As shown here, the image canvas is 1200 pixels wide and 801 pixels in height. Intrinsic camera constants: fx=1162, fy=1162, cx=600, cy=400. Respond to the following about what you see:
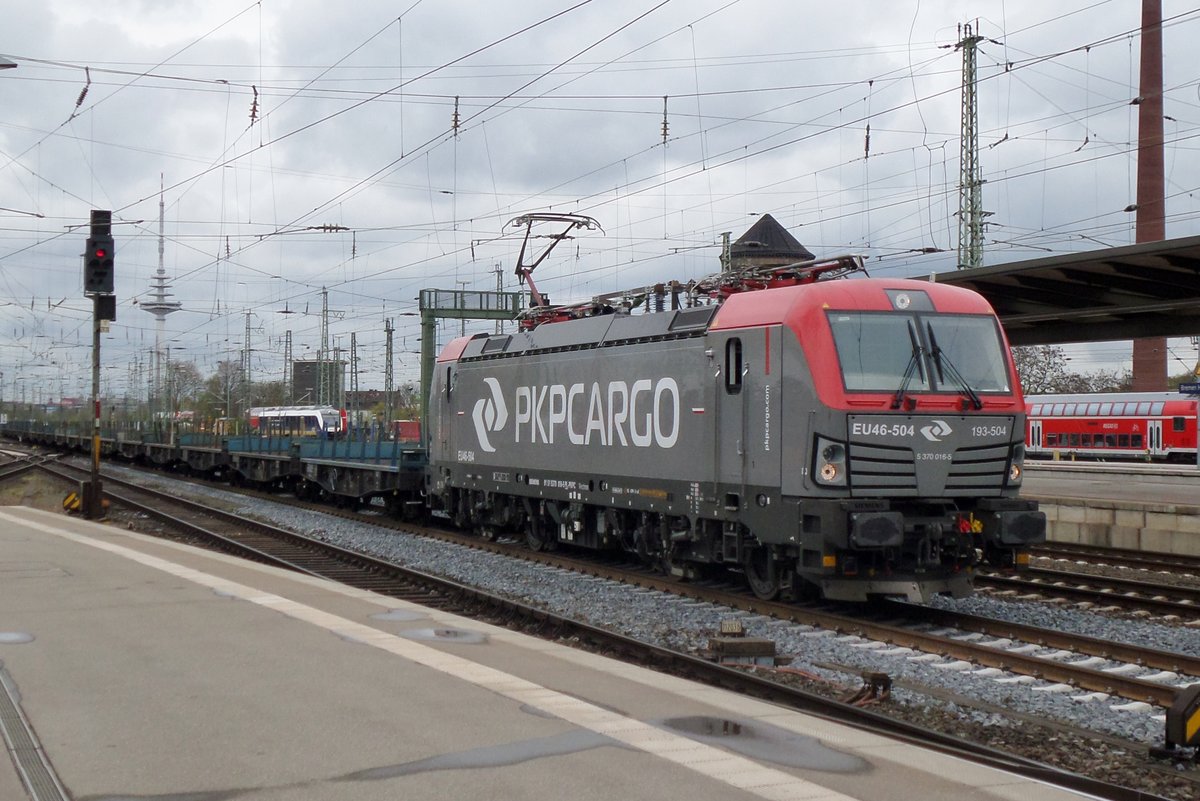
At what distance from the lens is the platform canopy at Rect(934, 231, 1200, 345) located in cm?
1474

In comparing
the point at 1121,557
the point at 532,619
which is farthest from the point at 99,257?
the point at 1121,557

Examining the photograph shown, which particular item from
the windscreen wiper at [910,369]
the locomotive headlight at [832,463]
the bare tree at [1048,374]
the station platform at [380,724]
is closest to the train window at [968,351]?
the windscreen wiper at [910,369]

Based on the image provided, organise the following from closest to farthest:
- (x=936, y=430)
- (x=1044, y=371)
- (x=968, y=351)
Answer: (x=936, y=430)
(x=968, y=351)
(x=1044, y=371)

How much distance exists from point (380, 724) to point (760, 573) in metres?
7.20

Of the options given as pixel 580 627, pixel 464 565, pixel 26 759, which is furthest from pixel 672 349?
pixel 26 759

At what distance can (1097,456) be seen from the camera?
4966 centimetres

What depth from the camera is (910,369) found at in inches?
459

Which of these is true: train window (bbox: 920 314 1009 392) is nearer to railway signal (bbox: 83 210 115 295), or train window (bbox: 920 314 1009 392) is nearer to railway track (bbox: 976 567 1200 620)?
railway track (bbox: 976 567 1200 620)

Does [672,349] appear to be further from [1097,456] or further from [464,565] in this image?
[1097,456]

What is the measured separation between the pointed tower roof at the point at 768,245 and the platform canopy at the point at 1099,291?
99.1 ft

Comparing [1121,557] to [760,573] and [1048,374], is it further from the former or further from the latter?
[1048,374]

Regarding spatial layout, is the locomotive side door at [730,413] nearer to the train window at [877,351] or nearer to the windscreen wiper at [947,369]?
the train window at [877,351]

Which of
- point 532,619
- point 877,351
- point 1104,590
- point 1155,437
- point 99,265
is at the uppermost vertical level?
point 99,265

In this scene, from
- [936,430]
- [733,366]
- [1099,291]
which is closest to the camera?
[936,430]
